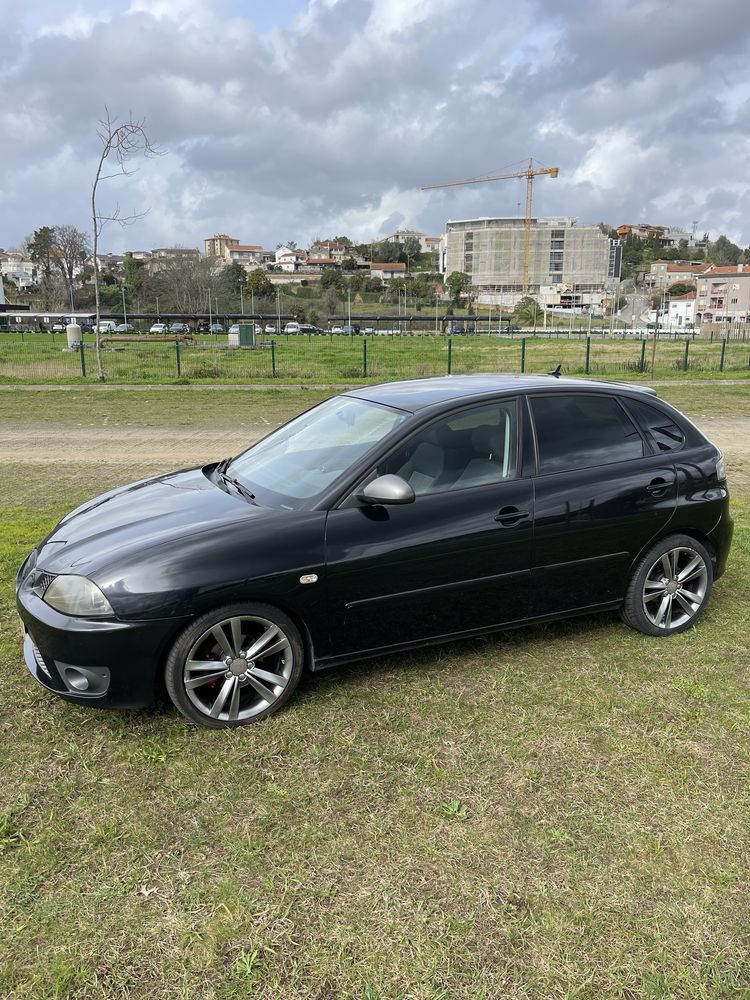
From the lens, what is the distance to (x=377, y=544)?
3629mm

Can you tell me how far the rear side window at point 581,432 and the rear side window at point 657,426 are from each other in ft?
0.28

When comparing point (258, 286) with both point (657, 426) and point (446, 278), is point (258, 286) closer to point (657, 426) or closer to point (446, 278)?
point (446, 278)

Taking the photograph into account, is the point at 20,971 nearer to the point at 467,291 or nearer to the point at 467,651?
the point at 467,651

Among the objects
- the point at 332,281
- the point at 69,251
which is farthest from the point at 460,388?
the point at 332,281

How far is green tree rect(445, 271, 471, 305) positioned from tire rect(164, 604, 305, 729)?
147 m

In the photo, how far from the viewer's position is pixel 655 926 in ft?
7.84

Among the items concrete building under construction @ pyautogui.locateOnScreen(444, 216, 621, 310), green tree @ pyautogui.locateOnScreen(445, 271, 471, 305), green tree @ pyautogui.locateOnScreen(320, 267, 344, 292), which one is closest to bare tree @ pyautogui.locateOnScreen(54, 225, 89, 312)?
green tree @ pyautogui.locateOnScreen(320, 267, 344, 292)

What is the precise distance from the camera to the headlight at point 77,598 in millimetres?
3277

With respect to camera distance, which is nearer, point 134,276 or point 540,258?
point 134,276

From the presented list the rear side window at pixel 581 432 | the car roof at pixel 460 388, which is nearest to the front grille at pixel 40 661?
the car roof at pixel 460 388

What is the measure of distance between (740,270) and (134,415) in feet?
427

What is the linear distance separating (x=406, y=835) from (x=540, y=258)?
7080 inches

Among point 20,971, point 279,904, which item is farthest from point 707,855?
point 20,971

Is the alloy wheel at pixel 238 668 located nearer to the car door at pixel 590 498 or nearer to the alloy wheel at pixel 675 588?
the car door at pixel 590 498
